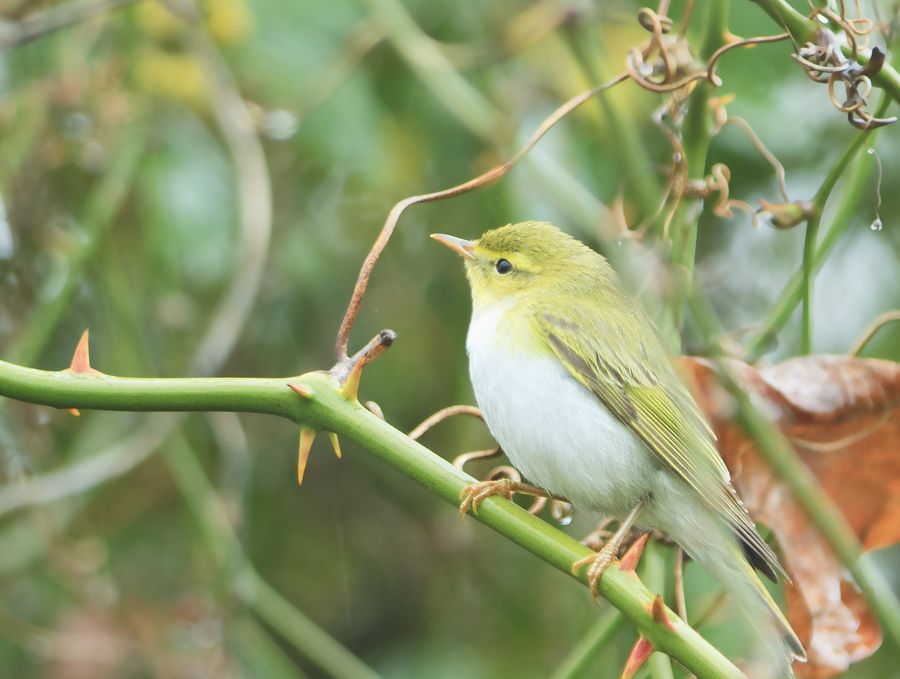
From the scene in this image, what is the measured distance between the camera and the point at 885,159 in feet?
11.0

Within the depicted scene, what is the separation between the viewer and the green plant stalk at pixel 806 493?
4.93ft

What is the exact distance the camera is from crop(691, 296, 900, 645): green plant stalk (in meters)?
1.50

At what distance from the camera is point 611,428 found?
1966 mm

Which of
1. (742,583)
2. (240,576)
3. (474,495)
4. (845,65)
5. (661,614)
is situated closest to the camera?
(661,614)

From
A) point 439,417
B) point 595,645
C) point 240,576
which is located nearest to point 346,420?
point 439,417

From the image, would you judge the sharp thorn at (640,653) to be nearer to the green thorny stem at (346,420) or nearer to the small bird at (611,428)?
the green thorny stem at (346,420)

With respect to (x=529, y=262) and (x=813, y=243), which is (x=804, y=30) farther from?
(x=529, y=262)

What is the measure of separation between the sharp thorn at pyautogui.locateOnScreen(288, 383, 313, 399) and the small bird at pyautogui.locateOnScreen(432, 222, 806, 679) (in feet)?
1.80

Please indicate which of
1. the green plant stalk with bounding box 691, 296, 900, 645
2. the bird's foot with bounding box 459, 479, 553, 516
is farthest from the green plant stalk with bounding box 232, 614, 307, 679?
the green plant stalk with bounding box 691, 296, 900, 645

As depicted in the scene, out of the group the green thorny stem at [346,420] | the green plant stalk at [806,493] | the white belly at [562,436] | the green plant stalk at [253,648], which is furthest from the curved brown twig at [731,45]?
→ the green plant stalk at [253,648]

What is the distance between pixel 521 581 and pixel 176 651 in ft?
3.32

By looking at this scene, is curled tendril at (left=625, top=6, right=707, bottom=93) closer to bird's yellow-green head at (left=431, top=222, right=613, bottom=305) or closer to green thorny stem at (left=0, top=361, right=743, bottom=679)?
bird's yellow-green head at (left=431, top=222, right=613, bottom=305)

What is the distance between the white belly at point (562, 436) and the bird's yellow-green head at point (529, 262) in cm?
33

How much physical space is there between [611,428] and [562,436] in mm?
102
